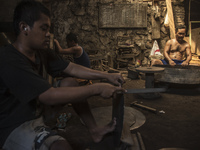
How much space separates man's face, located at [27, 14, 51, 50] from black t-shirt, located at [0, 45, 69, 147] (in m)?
0.17

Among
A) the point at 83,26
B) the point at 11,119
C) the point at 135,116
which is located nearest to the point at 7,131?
the point at 11,119

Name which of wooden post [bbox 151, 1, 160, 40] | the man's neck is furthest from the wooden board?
the man's neck

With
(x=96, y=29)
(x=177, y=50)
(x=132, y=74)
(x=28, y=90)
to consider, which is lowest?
(x=132, y=74)

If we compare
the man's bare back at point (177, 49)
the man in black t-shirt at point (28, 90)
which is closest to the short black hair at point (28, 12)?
the man in black t-shirt at point (28, 90)

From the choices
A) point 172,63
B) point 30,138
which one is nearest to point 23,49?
point 30,138

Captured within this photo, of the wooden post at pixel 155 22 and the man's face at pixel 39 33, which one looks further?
the wooden post at pixel 155 22

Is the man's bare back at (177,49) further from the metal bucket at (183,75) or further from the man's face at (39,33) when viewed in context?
the man's face at (39,33)

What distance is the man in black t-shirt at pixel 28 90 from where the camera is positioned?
1.43 meters

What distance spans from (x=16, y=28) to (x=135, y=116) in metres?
2.61

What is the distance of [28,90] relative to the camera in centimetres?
141

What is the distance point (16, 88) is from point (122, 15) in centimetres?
799

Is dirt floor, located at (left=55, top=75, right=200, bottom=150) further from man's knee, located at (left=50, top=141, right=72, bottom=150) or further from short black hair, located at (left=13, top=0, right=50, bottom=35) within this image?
short black hair, located at (left=13, top=0, right=50, bottom=35)

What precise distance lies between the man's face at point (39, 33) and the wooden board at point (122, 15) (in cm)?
722

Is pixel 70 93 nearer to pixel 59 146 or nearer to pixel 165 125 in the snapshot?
pixel 59 146
